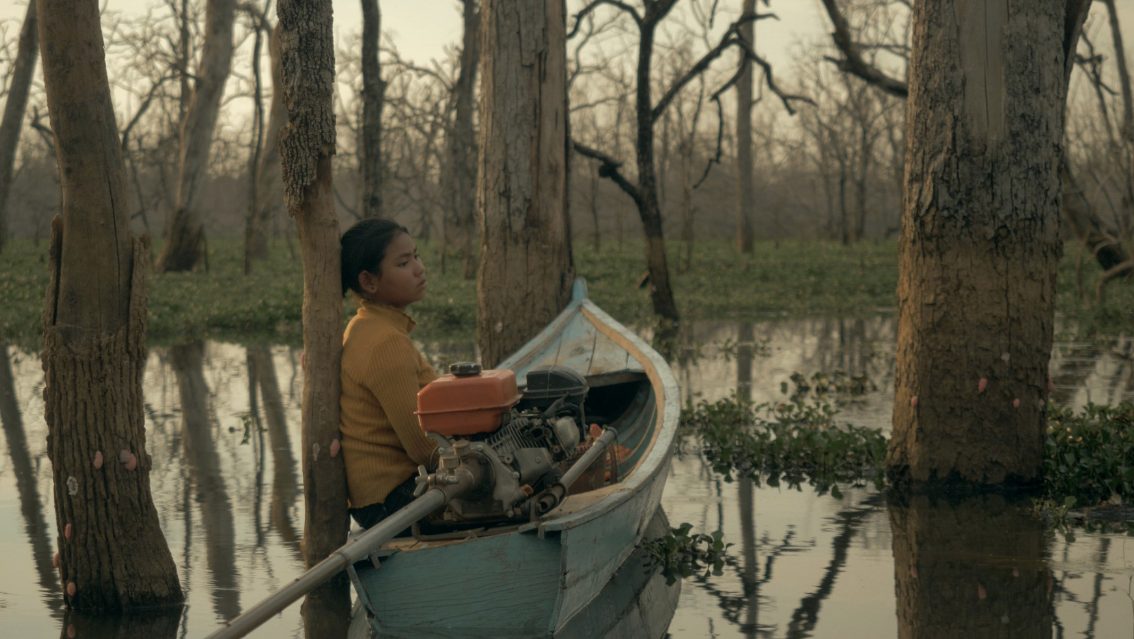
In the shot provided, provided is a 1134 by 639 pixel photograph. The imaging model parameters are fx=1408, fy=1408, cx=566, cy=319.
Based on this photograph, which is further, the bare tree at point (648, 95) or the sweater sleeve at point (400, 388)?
the bare tree at point (648, 95)

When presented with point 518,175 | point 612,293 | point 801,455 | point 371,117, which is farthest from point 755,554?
point 612,293

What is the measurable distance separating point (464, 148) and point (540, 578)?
26243 millimetres

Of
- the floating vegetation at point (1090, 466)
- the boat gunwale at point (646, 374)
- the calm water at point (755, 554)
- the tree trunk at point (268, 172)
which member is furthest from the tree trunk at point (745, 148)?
the floating vegetation at point (1090, 466)

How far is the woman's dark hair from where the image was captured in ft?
20.9

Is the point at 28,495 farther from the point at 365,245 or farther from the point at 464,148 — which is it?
the point at 464,148

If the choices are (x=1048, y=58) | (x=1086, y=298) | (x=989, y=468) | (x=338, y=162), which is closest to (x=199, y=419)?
(x=989, y=468)

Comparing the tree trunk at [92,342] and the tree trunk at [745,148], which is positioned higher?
the tree trunk at [745,148]

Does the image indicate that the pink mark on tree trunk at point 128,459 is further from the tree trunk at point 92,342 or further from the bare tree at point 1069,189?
the bare tree at point 1069,189

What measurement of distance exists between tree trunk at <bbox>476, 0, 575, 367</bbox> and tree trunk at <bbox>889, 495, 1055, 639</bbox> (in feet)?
9.99

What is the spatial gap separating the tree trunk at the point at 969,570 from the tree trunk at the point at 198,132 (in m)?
22.1

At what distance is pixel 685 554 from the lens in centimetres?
732

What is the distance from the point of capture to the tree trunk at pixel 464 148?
101ft

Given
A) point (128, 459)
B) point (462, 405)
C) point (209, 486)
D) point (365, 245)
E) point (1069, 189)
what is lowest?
point (209, 486)

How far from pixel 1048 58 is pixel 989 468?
2437mm
